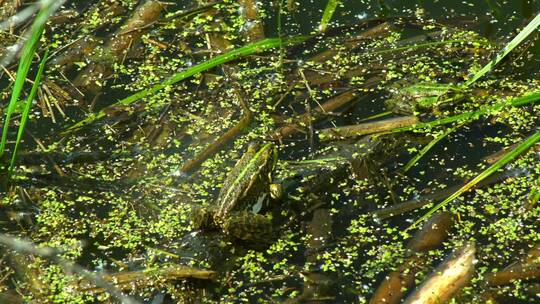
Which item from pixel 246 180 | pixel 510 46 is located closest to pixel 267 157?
pixel 246 180

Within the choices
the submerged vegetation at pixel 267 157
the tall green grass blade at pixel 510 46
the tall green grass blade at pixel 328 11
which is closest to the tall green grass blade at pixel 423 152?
the submerged vegetation at pixel 267 157

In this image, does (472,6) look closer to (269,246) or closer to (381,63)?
(381,63)

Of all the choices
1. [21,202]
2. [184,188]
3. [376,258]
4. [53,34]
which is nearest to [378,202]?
[376,258]

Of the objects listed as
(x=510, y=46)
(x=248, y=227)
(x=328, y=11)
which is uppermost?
(x=510, y=46)

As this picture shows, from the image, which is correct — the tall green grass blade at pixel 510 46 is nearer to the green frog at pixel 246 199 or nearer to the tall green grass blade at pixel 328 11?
the tall green grass blade at pixel 328 11

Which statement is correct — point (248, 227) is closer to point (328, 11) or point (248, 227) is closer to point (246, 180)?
point (246, 180)
